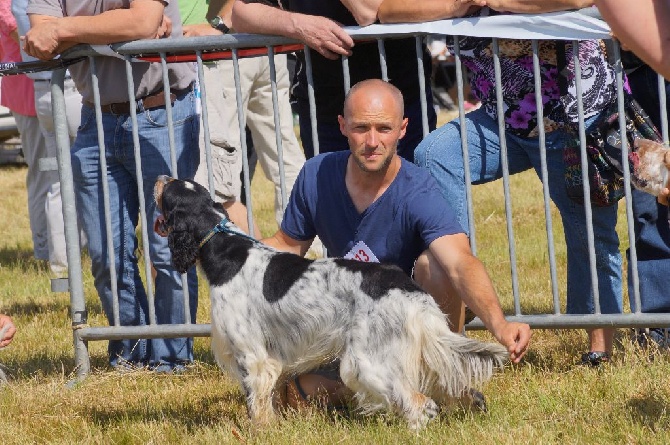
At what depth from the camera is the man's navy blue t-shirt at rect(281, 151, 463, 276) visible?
4.62m

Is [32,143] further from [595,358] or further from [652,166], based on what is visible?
Answer: [652,166]

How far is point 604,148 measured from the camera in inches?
198

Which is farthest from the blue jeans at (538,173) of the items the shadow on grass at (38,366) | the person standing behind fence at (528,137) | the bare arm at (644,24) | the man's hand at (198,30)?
the shadow on grass at (38,366)

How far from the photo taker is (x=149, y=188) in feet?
18.5

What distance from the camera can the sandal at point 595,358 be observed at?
17.2ft

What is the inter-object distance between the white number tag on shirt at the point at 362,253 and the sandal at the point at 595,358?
4.01 feet

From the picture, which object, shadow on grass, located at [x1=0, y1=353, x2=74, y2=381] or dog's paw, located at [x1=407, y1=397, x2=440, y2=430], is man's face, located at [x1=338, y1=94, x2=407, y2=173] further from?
shadow on grass, located at [x1=0, y1=353, x2=74, y2=381]

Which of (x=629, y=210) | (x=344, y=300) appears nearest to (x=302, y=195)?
(x=344, y=300)

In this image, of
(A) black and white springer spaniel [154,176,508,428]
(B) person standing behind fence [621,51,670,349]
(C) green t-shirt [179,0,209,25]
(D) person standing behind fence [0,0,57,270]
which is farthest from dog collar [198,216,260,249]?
(D) person standing behind fence [0,0,57,270]

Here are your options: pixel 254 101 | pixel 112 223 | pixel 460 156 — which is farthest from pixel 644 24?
pixel 254 101

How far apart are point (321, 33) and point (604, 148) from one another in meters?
1.33

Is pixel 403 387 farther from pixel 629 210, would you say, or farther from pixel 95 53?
pixel 95 53

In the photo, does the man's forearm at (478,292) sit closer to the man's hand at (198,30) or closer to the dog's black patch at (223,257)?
the dog's black patch at (223,257)

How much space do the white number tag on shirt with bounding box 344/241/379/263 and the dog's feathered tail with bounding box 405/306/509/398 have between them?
1.79 ft
